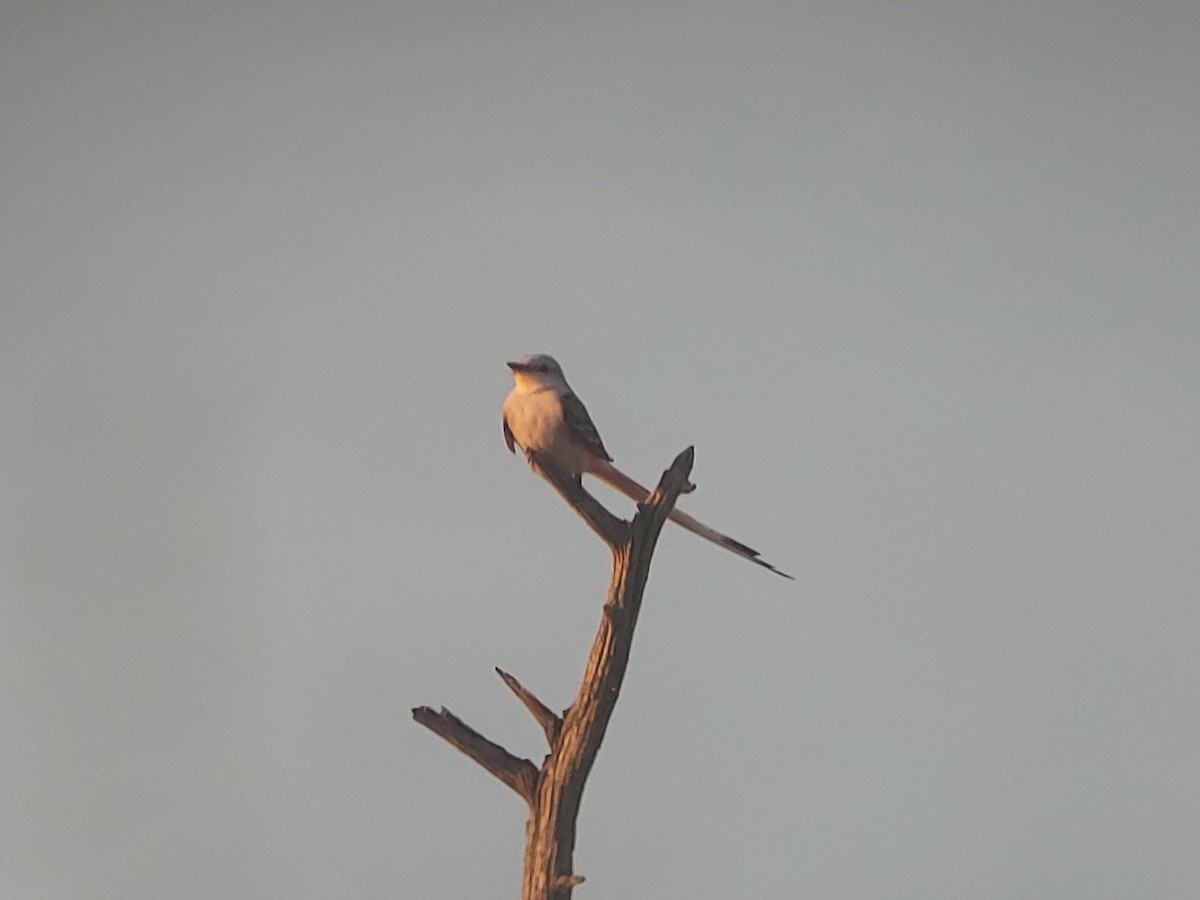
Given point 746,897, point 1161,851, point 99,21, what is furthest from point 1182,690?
point 99,21

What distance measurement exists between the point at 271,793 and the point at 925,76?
1462mm

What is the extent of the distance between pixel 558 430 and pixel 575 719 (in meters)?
0.29

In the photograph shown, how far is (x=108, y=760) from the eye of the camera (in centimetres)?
183

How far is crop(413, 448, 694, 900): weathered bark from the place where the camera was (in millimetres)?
1256

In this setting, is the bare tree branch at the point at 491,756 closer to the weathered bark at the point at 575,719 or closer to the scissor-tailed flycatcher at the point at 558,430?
the weathered bark at the point at 575,719

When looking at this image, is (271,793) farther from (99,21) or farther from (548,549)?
(99,21)

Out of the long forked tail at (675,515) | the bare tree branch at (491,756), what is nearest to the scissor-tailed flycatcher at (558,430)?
the long forked tail at (675,515)

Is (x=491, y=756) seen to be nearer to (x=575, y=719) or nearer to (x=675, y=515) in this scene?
(x=575, y=719)

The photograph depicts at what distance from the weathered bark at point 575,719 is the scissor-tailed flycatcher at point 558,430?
3cm

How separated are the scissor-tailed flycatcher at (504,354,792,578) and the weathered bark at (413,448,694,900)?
0.08ft

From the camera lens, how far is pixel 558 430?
1303 millimetres

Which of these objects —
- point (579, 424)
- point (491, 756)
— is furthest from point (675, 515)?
point (491, 756)

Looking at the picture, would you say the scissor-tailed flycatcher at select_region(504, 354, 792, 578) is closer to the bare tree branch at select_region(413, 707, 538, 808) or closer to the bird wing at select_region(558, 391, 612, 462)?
the bird wing at select_region(558, 391, 612, 462)

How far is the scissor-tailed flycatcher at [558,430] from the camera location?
131cm
